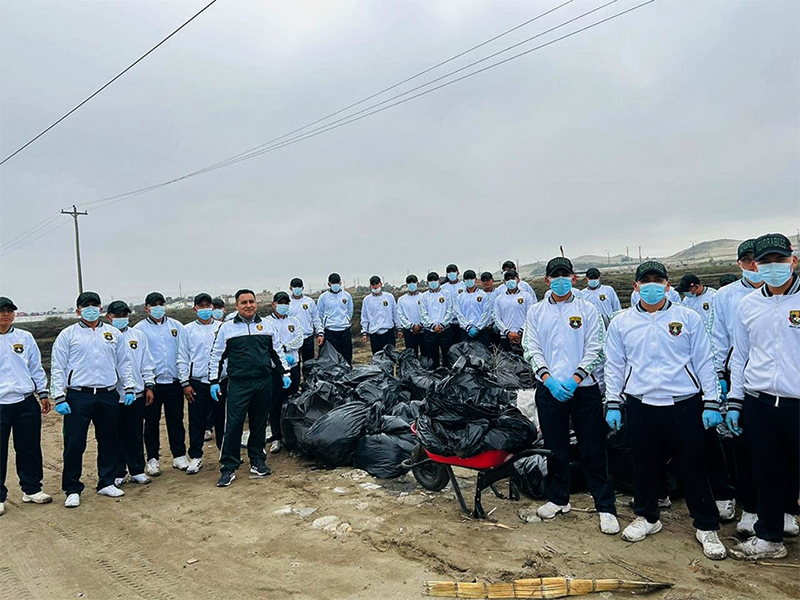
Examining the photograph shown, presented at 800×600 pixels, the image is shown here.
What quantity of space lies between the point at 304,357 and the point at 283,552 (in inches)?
206

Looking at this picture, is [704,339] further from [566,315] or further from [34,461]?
[34,461]

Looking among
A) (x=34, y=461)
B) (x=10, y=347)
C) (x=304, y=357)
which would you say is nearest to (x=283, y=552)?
(x=34, y=461)

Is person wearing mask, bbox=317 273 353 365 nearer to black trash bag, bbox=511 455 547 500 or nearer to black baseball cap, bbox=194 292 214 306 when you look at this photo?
black baseball cap, bbox=194 292 214 306

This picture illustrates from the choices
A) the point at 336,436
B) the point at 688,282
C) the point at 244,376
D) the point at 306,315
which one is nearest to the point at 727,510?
the point at 688,282

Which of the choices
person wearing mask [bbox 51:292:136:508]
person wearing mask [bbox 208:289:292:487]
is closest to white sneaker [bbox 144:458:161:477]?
person wearing mask [bbox 51:292:136:508]

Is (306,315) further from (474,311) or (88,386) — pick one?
(88,386)

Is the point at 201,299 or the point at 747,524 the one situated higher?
the point at 201,299

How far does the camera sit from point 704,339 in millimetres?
3299

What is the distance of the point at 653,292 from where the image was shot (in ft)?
11.3

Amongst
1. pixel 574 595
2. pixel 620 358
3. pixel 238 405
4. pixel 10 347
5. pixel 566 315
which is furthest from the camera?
pixel 238 405

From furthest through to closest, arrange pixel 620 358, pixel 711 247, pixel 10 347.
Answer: pixel 711 247, pixel 10 347, pixel 620 358

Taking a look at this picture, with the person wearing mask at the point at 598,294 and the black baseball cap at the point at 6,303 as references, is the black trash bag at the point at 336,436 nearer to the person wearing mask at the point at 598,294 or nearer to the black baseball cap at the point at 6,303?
the black baseball cap at the point at 6,303

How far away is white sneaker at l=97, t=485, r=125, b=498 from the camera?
498 cm

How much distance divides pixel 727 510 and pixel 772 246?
1.82 m
